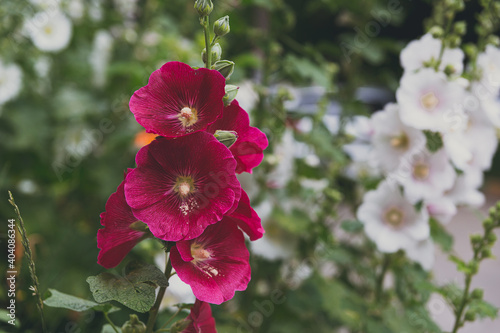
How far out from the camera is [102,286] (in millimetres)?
345

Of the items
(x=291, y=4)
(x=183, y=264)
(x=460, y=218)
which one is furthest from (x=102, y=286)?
(x=460, y=218)

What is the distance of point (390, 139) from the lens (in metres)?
0.76

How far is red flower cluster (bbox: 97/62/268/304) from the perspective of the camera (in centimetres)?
34

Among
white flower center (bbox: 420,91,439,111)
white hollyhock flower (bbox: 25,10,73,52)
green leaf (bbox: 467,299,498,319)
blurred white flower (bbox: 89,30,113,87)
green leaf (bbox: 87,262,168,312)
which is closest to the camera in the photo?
green leaf (bbox: 87,262,168,312)

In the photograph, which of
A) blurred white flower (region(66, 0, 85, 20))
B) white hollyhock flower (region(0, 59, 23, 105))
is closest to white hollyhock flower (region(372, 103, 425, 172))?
white hollyhock flower (region(0, 59, 23, 105))

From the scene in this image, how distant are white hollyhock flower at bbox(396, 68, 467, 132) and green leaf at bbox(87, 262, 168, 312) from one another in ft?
1.54

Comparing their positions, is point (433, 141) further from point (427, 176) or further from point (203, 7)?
point (203, 7)

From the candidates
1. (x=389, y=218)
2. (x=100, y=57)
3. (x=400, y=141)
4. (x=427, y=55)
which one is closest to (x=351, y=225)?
(x=389, y=218)

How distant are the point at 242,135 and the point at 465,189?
0.54 metres

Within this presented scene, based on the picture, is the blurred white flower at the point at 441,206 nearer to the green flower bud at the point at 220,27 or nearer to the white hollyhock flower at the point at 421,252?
the white hollyhock flower at the point at 421,252

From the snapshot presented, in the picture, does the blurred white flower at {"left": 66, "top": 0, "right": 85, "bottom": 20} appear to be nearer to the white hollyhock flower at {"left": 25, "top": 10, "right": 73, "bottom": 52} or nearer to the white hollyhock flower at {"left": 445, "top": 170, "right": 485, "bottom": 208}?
the white hollyhock flower at {"left": 25, "top": 10, "right": 73, "bottom": 52}

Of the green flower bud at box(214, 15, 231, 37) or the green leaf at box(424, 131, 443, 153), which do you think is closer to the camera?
the green flower bud at box(214, 15, 231, 37)

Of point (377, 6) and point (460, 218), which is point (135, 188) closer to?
point (377, 6)

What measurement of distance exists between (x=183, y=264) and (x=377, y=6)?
88cm
